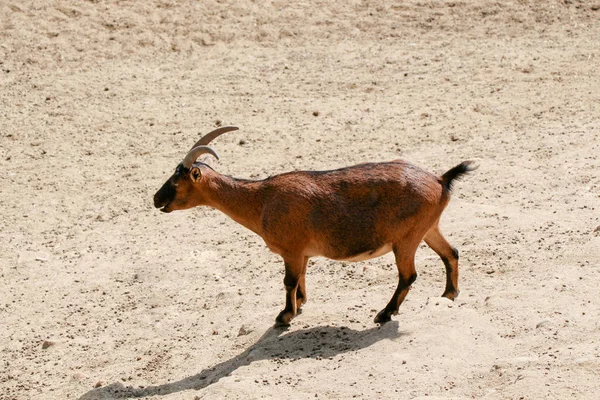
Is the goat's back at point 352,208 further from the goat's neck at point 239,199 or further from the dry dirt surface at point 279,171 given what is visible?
the dry dirt surface at point 279,171

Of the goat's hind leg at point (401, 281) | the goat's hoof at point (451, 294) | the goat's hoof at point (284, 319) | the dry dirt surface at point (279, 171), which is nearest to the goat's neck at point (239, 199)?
the goat's hoof at point (284, 319)

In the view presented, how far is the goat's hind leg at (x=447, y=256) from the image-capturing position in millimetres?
10758

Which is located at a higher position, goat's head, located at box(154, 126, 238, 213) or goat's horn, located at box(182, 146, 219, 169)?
goat's horn, located at box(182, 146, 219, 169)

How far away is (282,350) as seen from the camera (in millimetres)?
9953

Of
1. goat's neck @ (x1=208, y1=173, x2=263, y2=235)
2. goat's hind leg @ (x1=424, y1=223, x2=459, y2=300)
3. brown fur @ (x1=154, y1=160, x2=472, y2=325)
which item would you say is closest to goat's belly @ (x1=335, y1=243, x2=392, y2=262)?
brown fur @ (x1=154, y1=160, x2=472, y2=325)

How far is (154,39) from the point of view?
61.8 ft

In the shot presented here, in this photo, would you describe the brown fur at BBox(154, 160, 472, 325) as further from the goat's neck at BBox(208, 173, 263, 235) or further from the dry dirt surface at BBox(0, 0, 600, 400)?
the dry dirt surface at BBox(0, 0, 600, 400)

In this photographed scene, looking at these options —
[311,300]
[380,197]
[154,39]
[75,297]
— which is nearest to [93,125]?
[154,39]

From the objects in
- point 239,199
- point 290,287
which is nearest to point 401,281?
point 290,287

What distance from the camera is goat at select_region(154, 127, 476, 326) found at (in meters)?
10.2

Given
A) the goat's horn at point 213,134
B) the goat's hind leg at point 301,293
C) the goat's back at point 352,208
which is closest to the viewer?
the goat's back at point 352,208

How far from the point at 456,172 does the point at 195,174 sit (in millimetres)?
2679

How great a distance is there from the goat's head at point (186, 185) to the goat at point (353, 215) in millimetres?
36

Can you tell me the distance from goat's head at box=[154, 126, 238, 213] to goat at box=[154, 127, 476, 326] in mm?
36
